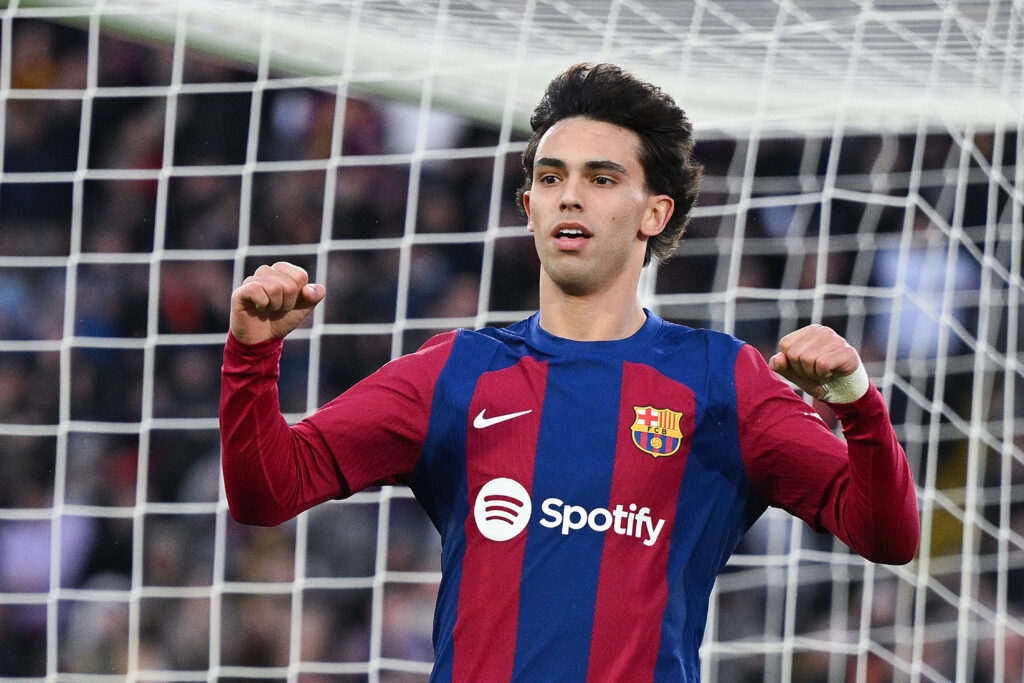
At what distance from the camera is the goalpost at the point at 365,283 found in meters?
4.64

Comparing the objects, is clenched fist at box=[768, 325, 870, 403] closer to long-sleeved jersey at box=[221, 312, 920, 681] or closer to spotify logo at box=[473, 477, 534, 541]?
long-sleeved jersey at box=[221, 312, 920, 681]

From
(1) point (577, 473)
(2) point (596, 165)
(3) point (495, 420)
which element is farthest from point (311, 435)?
(2) point (596, 165)

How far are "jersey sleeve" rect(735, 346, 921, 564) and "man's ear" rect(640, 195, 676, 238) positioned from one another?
0.29m

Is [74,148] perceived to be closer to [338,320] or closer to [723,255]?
[338,320]

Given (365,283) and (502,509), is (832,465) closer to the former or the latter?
(502,509)

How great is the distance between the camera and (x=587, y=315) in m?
2.25

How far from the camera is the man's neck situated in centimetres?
225

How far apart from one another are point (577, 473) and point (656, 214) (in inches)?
21.4

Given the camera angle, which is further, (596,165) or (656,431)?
(596,165)

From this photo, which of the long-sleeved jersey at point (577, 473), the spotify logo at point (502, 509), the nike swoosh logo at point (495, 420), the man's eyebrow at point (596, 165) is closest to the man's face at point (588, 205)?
the man's eyebrow at point (596, 165)

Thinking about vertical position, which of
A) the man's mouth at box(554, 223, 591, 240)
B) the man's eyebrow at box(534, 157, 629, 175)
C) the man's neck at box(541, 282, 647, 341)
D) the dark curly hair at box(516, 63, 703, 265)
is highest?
the dark curly hair at box(516, 63, 703, 265)

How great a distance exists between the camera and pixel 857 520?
6.47 feet

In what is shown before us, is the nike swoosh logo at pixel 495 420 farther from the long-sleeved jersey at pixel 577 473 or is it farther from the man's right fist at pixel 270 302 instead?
the man's right fist at pixel 270 302

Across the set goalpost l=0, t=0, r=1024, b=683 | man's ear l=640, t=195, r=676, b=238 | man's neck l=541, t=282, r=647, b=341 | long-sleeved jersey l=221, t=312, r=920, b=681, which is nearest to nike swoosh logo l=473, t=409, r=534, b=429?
long-sleeved jersey l=221, t=312, r=920, b=681
